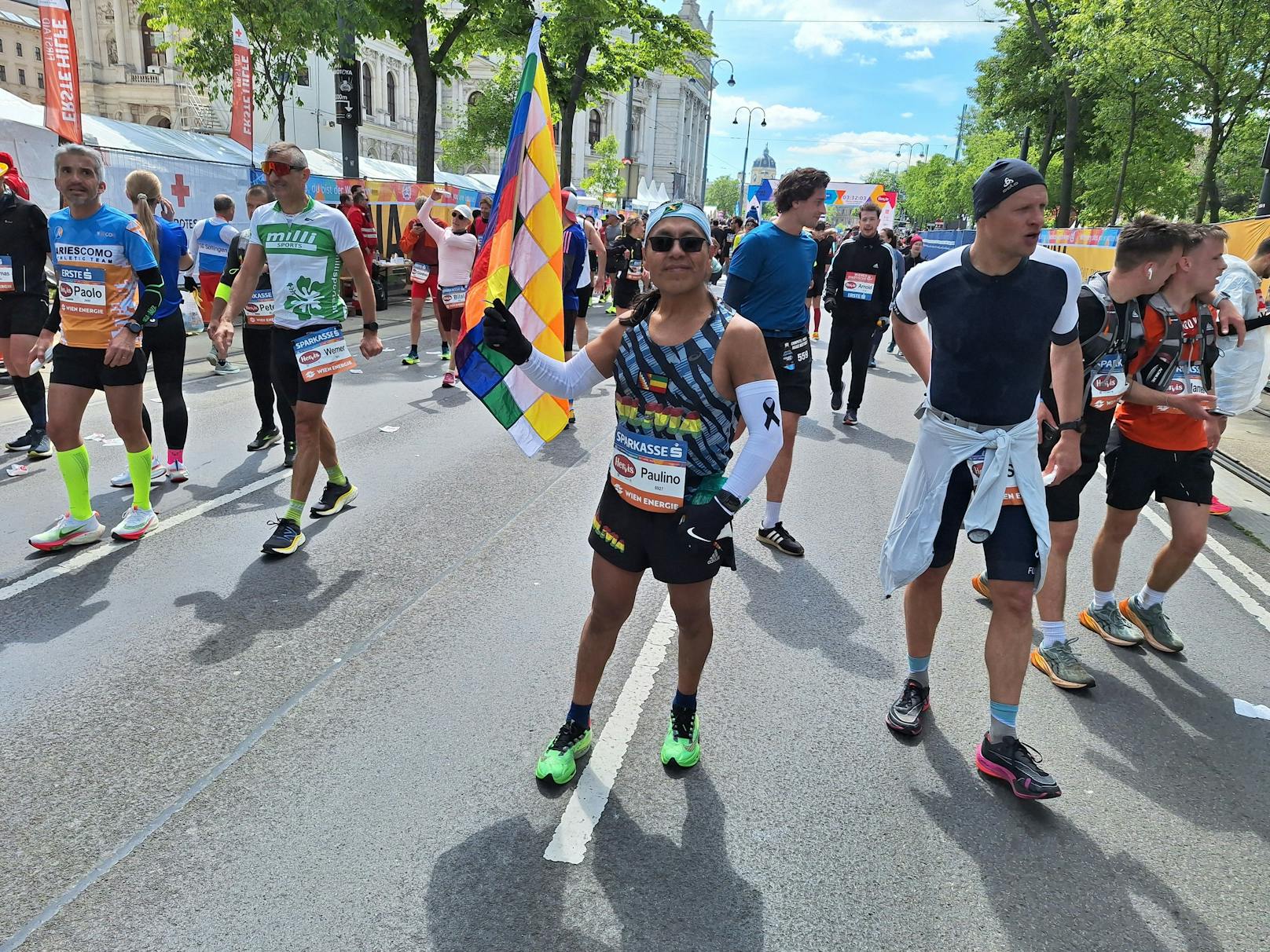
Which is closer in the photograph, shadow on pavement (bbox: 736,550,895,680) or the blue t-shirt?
shadow on pavement (bbox: 736,550,895,680)

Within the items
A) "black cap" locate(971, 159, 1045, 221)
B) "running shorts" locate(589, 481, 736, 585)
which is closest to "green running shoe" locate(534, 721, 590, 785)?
"running shorts" locate(589, 481, 736, 585)

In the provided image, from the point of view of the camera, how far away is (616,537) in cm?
285

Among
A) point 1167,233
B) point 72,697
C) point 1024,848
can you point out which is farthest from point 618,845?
point 1167,233

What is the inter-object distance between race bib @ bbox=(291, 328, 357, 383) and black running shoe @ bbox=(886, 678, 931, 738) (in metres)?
3.39

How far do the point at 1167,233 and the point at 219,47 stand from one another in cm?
2475

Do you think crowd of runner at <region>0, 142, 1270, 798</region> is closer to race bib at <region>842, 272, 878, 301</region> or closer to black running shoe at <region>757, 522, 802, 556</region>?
black running shoe at <region>757, 522, 802, 556</region>

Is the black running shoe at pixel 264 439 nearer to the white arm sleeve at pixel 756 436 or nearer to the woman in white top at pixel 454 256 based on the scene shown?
the woman in white top at pixel 454 256

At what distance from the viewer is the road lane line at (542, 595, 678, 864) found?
271cm

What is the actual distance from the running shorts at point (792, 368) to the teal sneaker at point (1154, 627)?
6.71ft

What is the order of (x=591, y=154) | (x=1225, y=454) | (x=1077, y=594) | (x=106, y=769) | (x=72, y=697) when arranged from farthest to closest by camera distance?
(x=591, y=154) < (x=1225, y=454) < (x=1077, y=594) < (x=72, y=697) < (x=106, y=769)

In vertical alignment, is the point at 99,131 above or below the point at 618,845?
above

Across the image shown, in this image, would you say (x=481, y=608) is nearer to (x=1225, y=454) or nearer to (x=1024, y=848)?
(x=1024, y=848)

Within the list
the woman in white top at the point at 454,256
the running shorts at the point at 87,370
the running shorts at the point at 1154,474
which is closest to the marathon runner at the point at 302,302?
the running shorts at the point at 87,370

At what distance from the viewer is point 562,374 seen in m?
2.97
